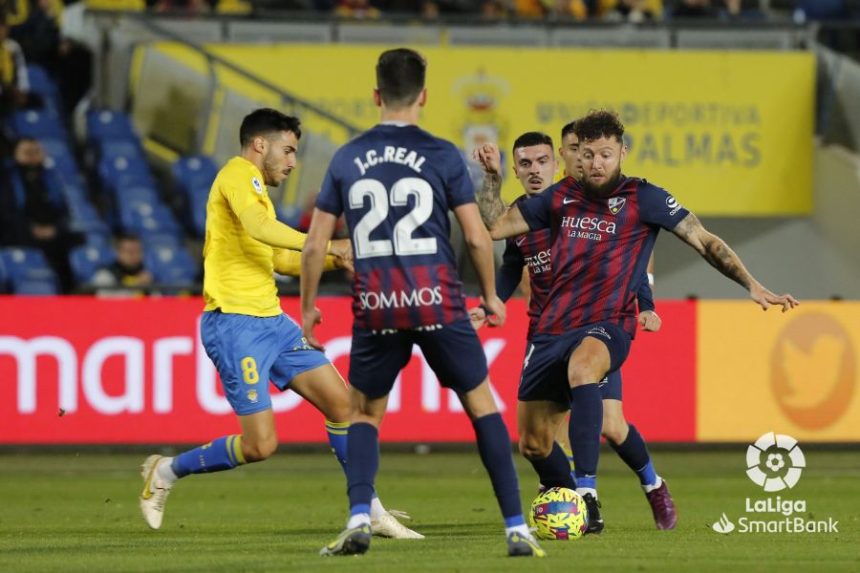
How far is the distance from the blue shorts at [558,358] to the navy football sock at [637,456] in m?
0.50

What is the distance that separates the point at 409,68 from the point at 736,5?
1590 centimetres

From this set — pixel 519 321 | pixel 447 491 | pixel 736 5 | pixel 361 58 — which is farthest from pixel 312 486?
pixel 736 5

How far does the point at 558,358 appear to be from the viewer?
9.28 metres

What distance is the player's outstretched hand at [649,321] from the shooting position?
992 centimetres

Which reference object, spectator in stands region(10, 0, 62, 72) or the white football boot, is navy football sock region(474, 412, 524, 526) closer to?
the white football boot

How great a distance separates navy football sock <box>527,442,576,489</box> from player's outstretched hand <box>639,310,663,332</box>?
91cm

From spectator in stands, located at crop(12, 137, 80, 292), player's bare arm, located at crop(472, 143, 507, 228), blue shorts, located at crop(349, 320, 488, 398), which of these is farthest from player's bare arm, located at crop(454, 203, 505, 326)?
spectator in stands, located at crop(12, 137, 80, 292)

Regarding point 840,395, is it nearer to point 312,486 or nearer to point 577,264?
point 312,486

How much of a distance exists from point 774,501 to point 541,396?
3161mm

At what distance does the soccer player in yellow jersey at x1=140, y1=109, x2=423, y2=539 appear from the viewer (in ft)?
31.3

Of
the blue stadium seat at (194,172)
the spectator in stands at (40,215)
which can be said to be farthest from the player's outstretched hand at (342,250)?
the blue stadium seat at (194,172)

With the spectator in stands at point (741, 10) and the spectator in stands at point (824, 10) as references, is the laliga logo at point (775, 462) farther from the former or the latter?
the spectator in stands at point (824, 10)

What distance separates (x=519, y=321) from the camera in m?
16.2

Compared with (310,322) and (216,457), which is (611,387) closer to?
(216,457)
